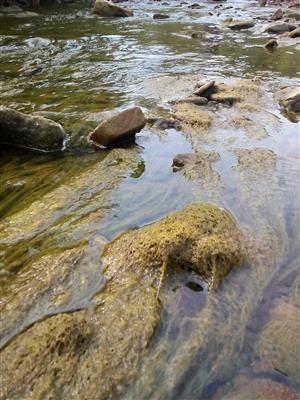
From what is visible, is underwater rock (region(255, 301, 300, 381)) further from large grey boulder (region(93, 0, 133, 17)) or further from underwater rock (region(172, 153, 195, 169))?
large grey boulder (region(93, 0, 133, 17))

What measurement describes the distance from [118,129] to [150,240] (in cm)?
275

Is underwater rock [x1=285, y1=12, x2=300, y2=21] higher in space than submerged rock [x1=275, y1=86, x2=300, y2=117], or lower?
lower

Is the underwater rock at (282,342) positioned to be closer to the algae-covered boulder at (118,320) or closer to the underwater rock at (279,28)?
the algae-covered boulder at (118,320)

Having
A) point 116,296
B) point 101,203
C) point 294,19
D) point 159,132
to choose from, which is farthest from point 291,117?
point 294,19

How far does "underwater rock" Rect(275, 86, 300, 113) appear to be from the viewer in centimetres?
736


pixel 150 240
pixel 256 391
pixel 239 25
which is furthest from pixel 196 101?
pixel 239 25

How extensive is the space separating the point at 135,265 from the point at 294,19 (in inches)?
765

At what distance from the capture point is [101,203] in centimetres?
434

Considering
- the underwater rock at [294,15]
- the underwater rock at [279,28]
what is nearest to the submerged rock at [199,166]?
the underwater rock at [279,28]

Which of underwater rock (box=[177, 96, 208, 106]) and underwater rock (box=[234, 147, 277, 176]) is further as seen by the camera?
underwater rock (box=[177, 96, 208, 106])

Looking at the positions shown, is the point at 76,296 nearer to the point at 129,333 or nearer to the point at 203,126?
the point at 129,333

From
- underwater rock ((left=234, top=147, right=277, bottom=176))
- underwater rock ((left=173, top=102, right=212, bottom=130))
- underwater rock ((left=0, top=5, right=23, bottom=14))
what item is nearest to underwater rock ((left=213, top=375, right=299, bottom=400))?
underwater rock ((left=234, top=147, right=277, bottom=176))

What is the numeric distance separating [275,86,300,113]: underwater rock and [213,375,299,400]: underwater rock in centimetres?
578

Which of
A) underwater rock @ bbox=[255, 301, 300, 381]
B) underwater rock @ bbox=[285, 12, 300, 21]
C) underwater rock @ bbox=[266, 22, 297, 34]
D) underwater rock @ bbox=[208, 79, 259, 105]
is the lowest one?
underwater rock @ bbox=[285, 12, 300, 21]
